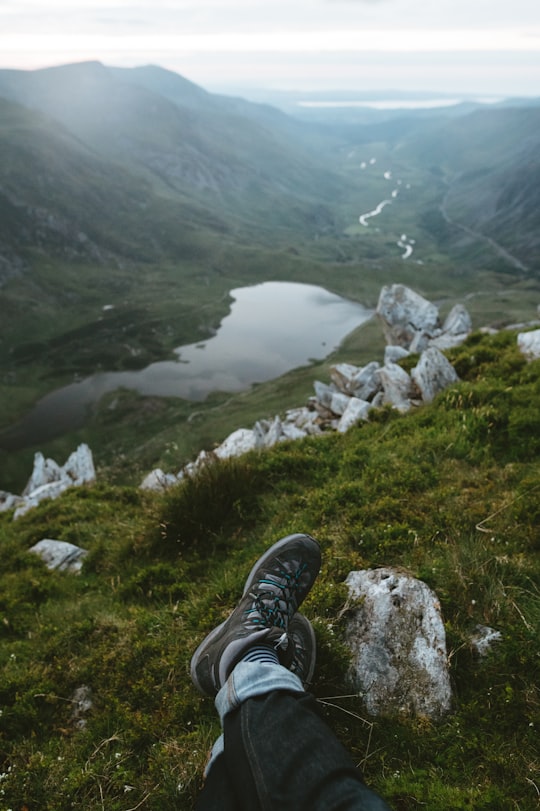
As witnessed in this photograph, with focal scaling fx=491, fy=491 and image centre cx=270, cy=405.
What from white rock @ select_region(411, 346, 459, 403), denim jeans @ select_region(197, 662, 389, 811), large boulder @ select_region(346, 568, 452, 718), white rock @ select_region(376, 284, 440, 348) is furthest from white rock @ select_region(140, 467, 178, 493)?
white rock @ select_region(376, 284, 440, 348)

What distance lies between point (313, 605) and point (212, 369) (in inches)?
5867

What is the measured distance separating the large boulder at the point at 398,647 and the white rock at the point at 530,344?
1055 centimetres

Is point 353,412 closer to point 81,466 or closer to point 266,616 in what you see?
point 266,616

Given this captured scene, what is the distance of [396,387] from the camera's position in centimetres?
1692

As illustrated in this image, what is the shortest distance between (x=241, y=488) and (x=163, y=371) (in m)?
148

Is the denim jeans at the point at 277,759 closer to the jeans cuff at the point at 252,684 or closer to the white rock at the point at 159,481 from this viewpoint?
the jeans cuff at the point at 252,684

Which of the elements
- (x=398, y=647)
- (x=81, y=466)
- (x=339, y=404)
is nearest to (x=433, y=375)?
(x=339, y=404)

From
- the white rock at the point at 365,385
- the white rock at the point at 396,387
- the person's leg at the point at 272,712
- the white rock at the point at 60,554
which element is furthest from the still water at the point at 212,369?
the person's leg at the point at 272,712

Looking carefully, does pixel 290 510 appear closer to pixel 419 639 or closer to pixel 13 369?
pixel 419 639

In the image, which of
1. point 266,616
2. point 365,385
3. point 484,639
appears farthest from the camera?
point 365,385

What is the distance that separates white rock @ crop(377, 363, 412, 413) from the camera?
52.3 feet

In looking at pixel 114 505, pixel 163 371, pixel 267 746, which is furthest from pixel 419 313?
pixel 163 371

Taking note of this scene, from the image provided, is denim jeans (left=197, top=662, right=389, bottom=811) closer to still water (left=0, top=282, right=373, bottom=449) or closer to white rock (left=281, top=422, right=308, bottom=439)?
white rock (left=281, top=422, right=308, bottom=439)

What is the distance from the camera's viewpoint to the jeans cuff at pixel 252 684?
12.9 feet
